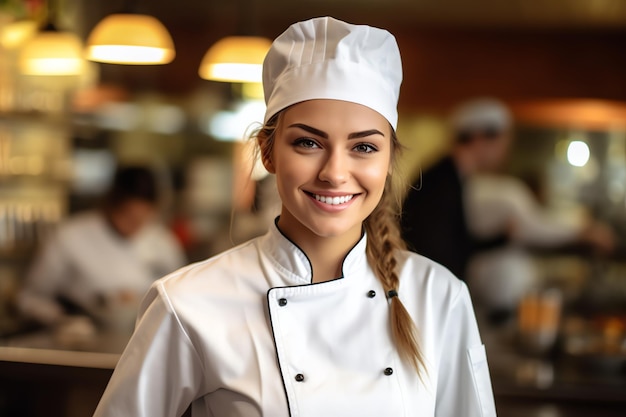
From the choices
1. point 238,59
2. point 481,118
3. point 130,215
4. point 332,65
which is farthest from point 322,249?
point 130,215

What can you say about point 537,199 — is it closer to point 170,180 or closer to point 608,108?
point 608,108

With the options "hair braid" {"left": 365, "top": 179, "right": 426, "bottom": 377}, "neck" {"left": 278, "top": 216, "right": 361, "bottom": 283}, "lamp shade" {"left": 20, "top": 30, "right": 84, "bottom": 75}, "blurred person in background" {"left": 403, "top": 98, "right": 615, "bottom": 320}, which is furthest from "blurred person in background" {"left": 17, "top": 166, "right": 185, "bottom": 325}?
"neck" {"left": 278, "top": 216, "right": 361, "bottom": 283}

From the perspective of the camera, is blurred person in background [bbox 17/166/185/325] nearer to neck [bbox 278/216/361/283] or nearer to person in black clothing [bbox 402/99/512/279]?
person in black clothing [bbox 402/99/512/279]

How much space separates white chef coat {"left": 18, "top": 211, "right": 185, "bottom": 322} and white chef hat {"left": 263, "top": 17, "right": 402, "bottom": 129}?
253 centimetres

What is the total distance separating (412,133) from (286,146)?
4.98 metres

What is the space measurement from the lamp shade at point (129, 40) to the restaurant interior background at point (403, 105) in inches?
69.9

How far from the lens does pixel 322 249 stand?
149cm

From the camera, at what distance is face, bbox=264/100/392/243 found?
136cm

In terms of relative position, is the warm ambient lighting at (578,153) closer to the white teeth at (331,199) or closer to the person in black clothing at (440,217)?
the person in black clothing at (440,217)

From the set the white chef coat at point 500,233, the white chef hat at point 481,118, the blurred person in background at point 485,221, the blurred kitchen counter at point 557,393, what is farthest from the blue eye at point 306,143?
the white chef coat at point 500,233

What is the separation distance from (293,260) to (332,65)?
1.16 ft

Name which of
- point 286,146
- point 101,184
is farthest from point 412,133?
point 286,146

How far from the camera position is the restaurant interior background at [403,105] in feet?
17.2

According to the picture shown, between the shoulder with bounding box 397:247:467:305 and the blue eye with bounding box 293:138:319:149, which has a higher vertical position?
the blue eye with bounding box 293:138:319:149
